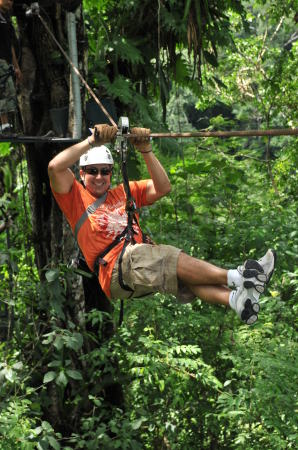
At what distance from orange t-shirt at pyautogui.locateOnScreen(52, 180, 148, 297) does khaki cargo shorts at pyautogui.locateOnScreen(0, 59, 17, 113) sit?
118cm

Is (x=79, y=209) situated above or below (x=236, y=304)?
above

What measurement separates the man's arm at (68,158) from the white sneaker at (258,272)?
1052 mm

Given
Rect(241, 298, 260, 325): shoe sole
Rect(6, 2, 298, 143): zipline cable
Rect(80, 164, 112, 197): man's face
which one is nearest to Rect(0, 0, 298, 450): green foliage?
Rect(6, 2, 298, 143): zipline cable

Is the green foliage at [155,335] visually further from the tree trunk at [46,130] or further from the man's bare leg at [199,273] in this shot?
the man's bare leg at [199,273]

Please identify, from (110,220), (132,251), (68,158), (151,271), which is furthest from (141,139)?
(151,271)

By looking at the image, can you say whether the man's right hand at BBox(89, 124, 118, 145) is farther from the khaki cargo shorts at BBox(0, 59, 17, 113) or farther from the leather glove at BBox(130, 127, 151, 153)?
the khaki cargo shorts at BBox(0, 59, 17, 113)

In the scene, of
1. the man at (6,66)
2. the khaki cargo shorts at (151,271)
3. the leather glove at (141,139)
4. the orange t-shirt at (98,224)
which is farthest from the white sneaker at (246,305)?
the man at (6,66)

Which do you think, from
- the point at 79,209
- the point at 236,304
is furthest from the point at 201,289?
the point at 79,209

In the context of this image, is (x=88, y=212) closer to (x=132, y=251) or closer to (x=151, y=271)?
(x=132, y=251)

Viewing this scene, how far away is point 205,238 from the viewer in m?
7.05

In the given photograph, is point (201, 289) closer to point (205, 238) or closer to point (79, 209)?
point (79, 209)

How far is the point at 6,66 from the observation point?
17.8 ft

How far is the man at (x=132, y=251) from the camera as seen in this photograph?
407 cm

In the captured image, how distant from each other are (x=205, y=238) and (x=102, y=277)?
2.61 meters
